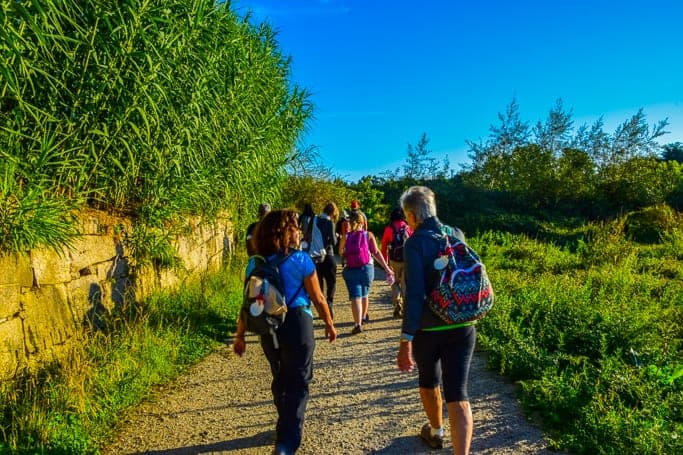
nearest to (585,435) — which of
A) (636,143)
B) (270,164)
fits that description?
(270,164)

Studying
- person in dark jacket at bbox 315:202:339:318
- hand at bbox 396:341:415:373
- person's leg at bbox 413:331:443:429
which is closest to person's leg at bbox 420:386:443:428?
person's leg at bbox 413:331:443:429

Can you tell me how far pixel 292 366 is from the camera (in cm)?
313

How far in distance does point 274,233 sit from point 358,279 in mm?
3306

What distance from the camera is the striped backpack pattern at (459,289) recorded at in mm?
2740

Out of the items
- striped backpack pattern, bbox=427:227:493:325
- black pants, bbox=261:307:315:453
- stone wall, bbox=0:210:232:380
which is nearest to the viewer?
striped backpack pattern, bbox=427:227:493:325

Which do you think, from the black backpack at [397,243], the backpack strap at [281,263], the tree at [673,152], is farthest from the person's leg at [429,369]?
the tree at [673,152]

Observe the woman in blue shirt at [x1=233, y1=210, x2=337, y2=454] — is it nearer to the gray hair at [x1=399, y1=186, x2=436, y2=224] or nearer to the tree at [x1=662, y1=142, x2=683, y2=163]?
the gray hair at [x1=399, y1=186, x2=436, y2=224]

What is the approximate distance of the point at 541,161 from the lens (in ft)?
71.1

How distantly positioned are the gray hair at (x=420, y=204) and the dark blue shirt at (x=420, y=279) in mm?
115

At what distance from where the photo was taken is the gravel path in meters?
3.45

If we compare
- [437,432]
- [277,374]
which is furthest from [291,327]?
[437,432]

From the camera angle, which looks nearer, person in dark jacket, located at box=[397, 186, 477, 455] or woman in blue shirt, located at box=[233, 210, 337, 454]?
person in dark jacket, located at box=[397, 186, 477, 455]

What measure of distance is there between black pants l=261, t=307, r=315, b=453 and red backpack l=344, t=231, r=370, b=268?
3193mm

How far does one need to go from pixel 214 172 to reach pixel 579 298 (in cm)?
567
